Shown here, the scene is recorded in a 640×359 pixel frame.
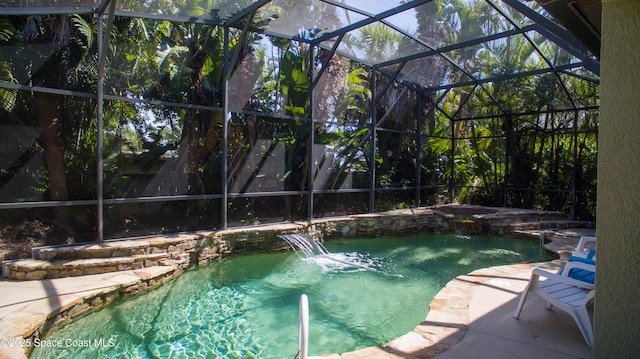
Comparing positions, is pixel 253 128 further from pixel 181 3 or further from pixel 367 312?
pixel 367 312

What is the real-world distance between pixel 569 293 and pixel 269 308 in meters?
3.08

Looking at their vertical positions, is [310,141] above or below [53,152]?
above

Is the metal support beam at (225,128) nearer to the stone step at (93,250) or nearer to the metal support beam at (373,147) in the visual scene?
the stone step at (93,250)

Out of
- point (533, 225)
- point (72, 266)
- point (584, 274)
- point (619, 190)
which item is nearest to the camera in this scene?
point (619, 190)

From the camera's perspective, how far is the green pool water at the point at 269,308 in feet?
11.4

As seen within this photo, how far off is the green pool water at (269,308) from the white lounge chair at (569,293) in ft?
4.43

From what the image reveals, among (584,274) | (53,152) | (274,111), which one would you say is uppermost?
(274,111)

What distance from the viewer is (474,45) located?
821 centimetres

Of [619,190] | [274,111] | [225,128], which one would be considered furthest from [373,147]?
[619,190]

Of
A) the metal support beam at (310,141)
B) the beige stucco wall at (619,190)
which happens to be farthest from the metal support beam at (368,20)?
the beige stucco wall at (619,190)

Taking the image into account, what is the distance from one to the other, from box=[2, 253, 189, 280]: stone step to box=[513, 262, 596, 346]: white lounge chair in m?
4.82

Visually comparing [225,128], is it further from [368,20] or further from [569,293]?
[569,293]

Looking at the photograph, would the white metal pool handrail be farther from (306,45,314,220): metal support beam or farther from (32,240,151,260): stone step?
(306,45,314,220): metal support beam

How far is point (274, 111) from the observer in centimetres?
872
